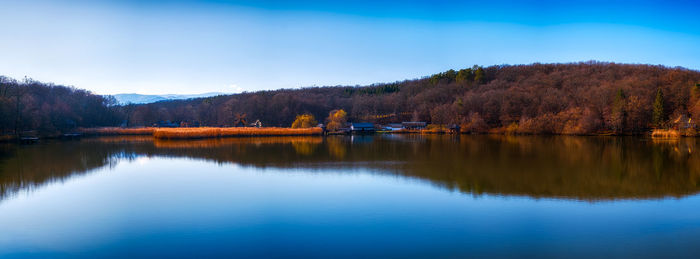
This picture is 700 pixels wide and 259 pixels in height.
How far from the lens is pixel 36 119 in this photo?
39.1 metres

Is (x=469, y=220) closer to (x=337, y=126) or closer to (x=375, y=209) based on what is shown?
(x=375, y=209)

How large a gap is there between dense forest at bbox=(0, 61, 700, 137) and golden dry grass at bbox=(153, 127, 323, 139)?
12074 millimetres

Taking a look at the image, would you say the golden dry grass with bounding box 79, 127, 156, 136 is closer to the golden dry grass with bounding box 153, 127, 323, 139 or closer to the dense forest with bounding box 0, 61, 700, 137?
the dense forest with bounding box 0, 61, 700, 137

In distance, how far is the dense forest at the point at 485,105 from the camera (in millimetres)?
45594

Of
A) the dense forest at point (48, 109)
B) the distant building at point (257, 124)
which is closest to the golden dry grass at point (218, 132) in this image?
the dense forest at point (48, 109)

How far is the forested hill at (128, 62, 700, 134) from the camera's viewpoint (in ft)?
155

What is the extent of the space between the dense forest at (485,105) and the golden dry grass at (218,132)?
1207cm

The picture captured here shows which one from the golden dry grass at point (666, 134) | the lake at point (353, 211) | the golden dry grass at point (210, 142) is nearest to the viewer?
the lake at point (353, 211)

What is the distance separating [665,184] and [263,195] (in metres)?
13.0

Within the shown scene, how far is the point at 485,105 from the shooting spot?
A: 59344 millimetres

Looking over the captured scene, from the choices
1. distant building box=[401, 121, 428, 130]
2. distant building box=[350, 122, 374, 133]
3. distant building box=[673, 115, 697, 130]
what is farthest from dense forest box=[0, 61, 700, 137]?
distant building box=[350, 122, 374, 133]

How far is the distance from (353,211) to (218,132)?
34743 millimetres

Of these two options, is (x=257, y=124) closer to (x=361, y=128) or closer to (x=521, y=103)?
(x=361, y=128)

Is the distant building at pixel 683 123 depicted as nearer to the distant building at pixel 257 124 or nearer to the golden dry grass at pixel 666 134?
the golden dry grass at pixel 666 134
